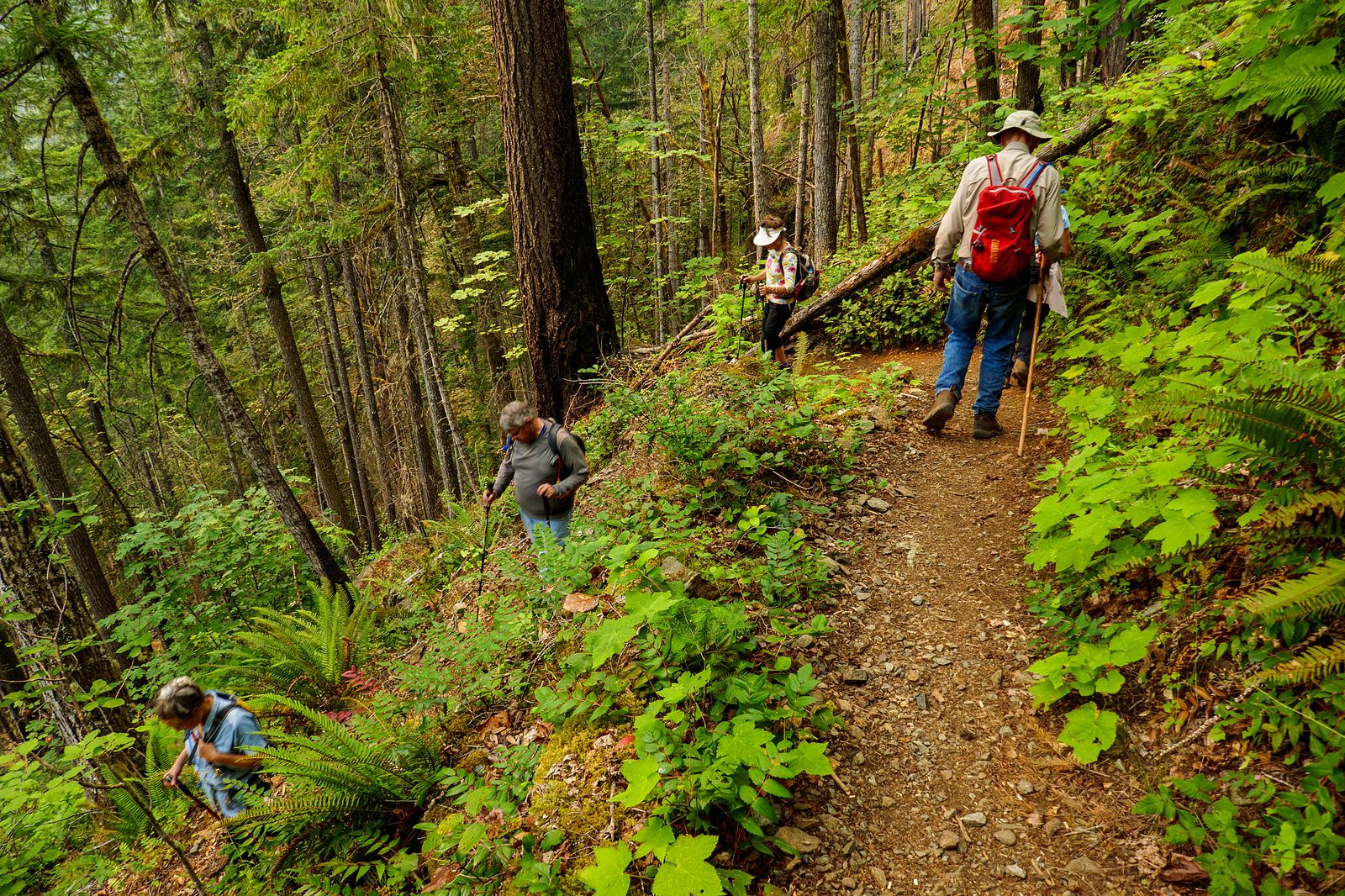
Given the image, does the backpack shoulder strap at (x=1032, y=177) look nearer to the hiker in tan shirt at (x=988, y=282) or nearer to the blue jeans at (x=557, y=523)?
the hiker in tan shirt at (x=988, y=282)

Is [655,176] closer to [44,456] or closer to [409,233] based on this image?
[409,233]

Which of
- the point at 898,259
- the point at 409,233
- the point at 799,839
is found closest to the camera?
the point at 799,839

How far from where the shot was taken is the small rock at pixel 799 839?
7.78 ft

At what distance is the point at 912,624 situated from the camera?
346 centimetres

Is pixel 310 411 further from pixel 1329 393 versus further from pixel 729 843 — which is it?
pixel 1329 393

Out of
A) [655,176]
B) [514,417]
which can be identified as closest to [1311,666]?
[514,417]

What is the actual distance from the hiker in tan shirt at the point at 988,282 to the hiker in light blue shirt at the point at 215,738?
5.90 meters

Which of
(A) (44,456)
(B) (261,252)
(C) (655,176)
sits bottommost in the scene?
(A) (44,456)

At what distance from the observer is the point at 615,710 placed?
9.73 ft

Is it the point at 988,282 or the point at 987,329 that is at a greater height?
the point at 988,282

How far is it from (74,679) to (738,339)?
8.44 meters

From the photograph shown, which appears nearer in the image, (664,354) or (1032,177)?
(1032,177)

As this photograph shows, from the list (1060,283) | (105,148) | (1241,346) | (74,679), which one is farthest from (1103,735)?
(105,148)

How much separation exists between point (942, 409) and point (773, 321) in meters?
2.57
